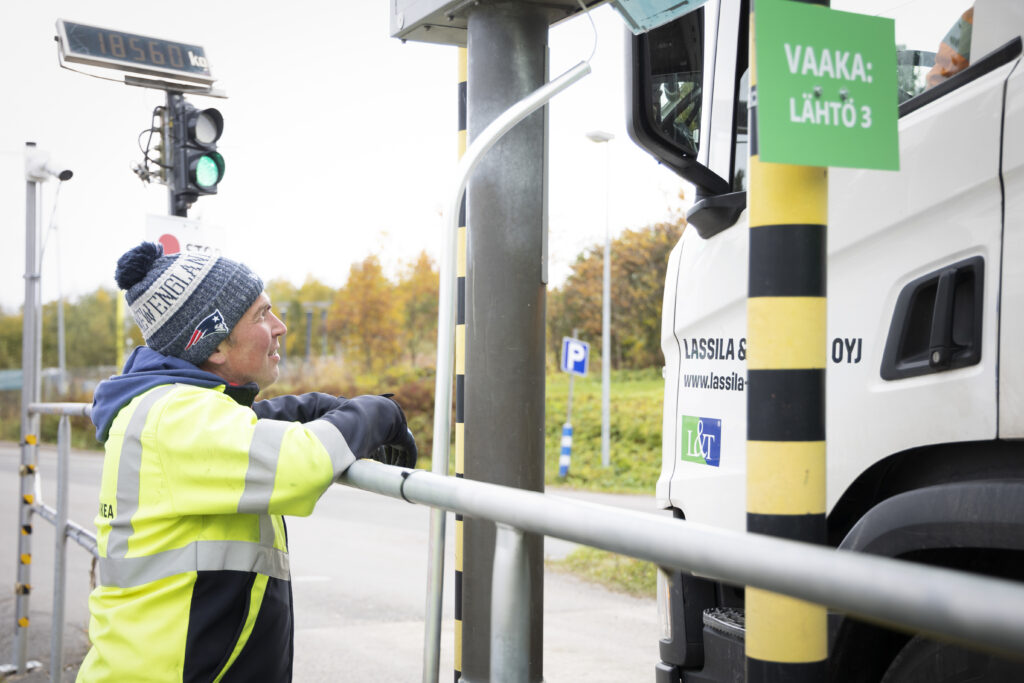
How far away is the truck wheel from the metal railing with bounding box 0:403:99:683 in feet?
10.4

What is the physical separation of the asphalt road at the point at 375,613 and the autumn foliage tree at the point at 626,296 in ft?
46.0

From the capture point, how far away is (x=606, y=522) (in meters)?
1.24

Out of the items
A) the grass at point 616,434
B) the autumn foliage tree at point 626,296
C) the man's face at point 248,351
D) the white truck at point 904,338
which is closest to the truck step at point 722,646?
the white truck at point 904,338

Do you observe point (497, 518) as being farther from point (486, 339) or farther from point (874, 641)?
point (486, 339)

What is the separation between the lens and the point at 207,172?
7355 millimetres

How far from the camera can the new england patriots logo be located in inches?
83.7

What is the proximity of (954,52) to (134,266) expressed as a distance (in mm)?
1993

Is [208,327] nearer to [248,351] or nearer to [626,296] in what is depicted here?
[248,351]

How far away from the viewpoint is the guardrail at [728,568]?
88 centimetres

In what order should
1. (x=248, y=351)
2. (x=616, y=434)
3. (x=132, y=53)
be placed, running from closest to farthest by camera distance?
(x=248, y=351), (x=132, y=53), (x=616, y=434)

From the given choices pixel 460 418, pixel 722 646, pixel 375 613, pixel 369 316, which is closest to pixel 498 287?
pixel 460 418

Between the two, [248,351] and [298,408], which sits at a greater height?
[248,351]

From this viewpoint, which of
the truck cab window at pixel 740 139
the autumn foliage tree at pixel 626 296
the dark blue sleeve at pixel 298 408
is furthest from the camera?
the autumn foliage tree at pixel 626 296

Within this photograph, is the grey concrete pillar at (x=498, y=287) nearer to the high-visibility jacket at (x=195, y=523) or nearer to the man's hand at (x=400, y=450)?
the man's hand at (x=400, y=450)
